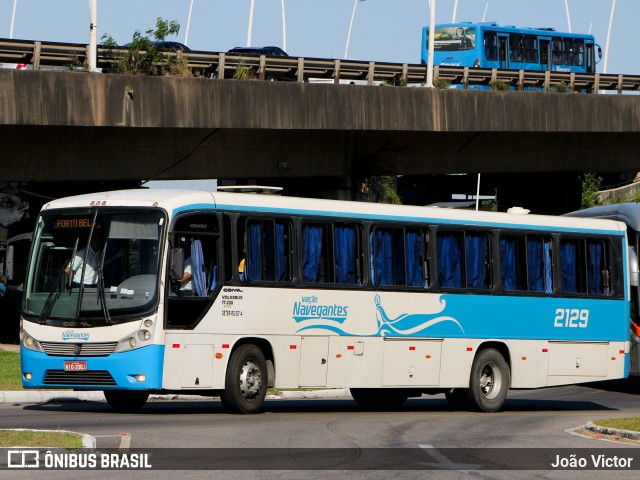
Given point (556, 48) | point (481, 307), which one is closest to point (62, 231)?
point (481, 307)

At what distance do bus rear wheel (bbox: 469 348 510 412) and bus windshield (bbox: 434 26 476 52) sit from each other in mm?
37814

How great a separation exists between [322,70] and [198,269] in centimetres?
2019

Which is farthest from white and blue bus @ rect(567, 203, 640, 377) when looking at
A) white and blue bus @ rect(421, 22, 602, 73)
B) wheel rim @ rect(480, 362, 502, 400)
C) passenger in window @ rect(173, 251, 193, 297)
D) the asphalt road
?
white and blue bus @ rect(421, 22, 602, 73)

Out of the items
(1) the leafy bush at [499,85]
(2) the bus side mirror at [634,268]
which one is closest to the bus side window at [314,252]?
(2) the bus side mirror at [634,268]

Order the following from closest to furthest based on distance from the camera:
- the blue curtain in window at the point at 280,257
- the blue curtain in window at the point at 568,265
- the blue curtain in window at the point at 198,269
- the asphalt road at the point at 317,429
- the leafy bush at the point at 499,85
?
the asphalt road at the point at 317,429
the blue curtain in window at the point at 198,269
the blue curtain in window at the point at 280,257
the blue curtain in window at the point at 568,265
the leafy bush at the point at 499,85

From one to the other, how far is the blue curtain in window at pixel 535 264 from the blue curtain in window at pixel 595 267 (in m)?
1.32

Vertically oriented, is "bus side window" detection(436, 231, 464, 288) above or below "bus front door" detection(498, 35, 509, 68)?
below

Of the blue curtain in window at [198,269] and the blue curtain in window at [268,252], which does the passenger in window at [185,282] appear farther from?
the blue curtain in window at [268,252]

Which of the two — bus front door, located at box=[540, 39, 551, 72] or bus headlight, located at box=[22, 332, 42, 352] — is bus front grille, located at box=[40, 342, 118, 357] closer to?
bus headlight, located at box=[22, 332, 42, 352]

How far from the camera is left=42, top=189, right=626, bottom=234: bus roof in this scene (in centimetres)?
1761

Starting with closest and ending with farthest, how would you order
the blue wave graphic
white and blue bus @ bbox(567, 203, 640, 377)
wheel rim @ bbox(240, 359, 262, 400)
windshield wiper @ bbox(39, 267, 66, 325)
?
windshield wiper @ bbox(39, 267, 66, 325) < wheel rim @ bbox(240, 359, 262, 400) < the blue wave graphic < white and blue bus @ bbox(567, 203, 640, 377)

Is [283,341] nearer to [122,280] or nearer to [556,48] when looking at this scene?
[122,280]

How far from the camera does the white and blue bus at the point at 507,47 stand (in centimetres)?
5797

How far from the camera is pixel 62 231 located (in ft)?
58.5
